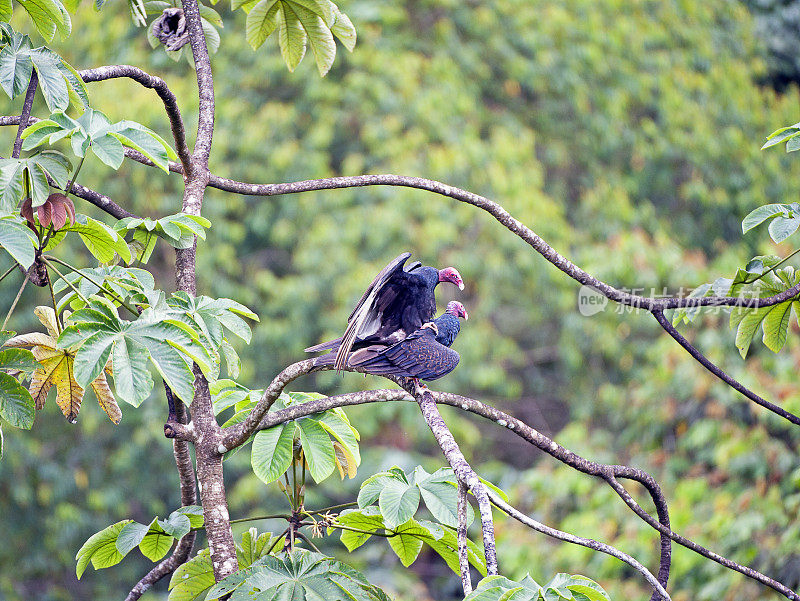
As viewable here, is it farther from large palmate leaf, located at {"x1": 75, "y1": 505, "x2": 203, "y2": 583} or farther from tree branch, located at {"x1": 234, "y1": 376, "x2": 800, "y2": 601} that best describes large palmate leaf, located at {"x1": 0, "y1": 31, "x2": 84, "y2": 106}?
large palmate leaf, located at {"x1": 75, "y1": 505, "x2": 203, "y2": 583}

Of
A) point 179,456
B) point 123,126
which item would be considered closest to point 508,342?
point 179,456

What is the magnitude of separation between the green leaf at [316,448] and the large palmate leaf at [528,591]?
510mm

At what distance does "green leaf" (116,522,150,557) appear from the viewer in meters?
1.74

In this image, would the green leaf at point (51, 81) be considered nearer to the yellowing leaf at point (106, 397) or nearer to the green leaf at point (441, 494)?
the yellowing leaf at point (106, 397)

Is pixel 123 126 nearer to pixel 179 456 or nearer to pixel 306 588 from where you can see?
pixel 179 456

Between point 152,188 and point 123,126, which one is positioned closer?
point 123,126

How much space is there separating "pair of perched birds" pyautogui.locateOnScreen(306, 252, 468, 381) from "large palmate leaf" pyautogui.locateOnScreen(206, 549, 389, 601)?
39 centimetres

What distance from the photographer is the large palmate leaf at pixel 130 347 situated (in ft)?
4.16

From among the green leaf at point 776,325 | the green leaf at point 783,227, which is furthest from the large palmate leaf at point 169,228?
the green leaf at point 776,325

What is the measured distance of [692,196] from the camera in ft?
22.1

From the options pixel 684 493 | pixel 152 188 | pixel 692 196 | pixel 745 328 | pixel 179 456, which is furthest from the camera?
pixel 692 196

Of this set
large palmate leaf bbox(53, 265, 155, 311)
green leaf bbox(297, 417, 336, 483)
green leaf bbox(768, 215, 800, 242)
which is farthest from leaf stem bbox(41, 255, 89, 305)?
green leaf bbox(768, 215, 800, 242)

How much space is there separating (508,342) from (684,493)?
2294mm

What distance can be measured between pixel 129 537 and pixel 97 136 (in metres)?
0.88
